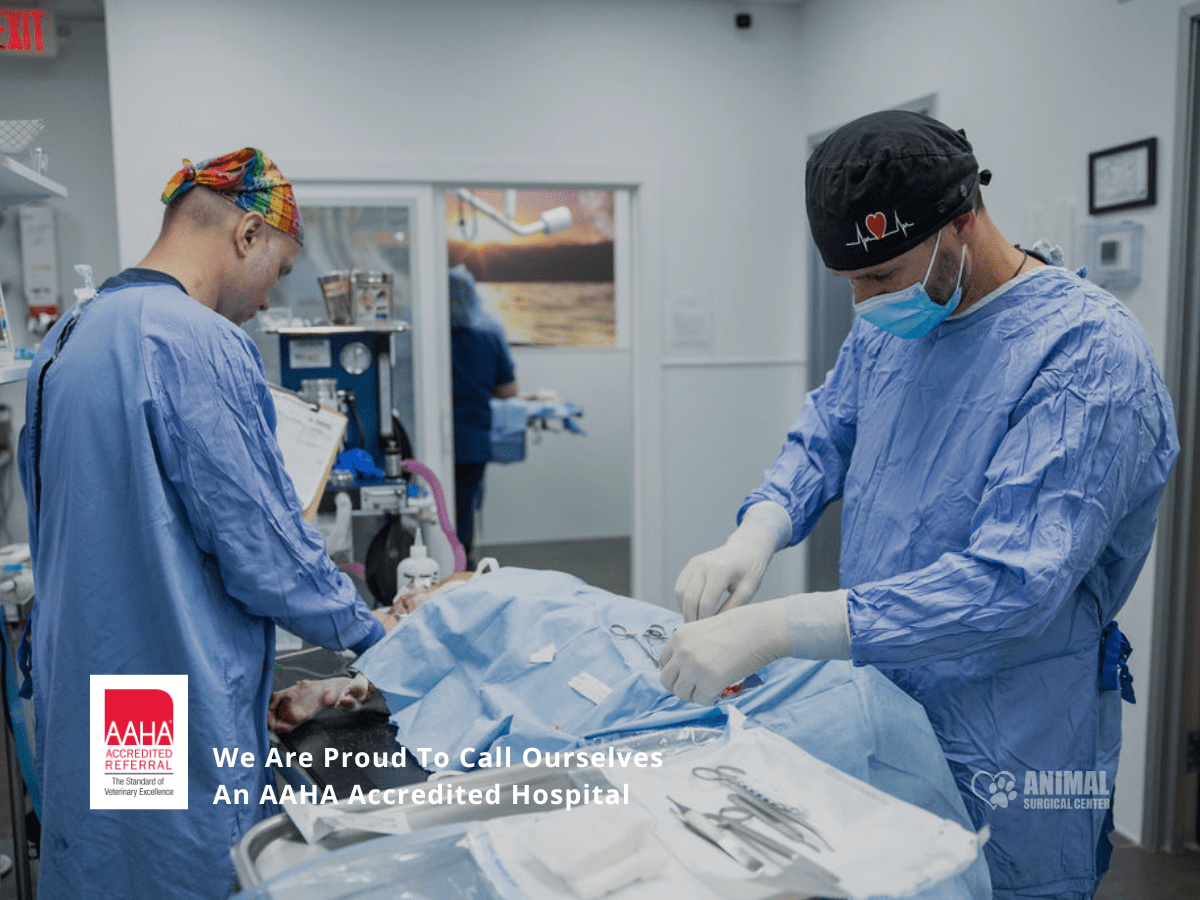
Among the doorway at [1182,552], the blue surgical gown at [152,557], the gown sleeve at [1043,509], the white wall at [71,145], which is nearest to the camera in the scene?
the gown sleeve at [1043,509]

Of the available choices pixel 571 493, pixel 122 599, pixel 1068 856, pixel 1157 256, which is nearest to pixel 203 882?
pixel 122 599

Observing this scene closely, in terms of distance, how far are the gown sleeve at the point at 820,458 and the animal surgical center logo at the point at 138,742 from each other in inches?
36.8

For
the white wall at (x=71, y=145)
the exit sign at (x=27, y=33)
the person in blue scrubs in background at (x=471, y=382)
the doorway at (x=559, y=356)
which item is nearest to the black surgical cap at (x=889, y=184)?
the exit sign at (x=27, y=33)

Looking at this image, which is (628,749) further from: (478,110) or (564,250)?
(564,250)

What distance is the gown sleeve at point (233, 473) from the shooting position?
130cm

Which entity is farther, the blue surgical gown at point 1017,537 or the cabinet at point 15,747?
the cabinet at point 15,747

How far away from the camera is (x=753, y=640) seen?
43.9 inches

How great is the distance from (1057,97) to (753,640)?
2372 mm

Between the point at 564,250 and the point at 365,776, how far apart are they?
4.88 meters

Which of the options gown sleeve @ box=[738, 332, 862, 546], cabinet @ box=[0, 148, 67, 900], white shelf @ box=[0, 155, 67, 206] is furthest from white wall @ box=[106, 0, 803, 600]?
gown sleeve @ box=[738, 332, 862, 546]

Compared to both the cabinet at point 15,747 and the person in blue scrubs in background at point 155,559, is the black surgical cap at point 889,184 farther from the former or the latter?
the cabinet at point 15,747

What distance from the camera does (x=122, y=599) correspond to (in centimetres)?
131

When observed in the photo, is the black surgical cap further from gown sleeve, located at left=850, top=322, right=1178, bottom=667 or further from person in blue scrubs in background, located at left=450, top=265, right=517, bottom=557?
person in blue scrubs in background, located at left=450, top=265, right=517, bottom=557

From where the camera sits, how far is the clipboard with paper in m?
2.22
